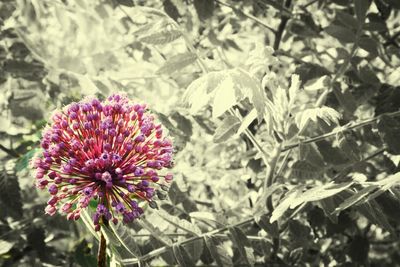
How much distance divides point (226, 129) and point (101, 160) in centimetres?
65

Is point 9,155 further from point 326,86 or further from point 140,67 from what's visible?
point 326,86

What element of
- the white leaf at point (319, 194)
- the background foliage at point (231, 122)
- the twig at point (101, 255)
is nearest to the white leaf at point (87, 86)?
the background foliage at point (231, 122)

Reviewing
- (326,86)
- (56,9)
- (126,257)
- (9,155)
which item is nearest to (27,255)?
(9,155)

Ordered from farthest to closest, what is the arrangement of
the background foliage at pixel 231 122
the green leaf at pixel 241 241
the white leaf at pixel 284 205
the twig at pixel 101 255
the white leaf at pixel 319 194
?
the green leaf at pixel 241 241, the background foliage at pixel 231 122, the white leaf at pixel 284 205, the white leaf at pixel 319 194, the twig at pixel 101 255

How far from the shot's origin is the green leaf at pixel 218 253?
1.93 metres

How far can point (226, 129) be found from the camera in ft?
6.25

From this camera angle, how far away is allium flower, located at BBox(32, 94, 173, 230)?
1417 mm

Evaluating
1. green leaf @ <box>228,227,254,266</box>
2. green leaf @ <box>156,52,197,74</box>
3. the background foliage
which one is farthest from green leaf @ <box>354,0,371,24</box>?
green leaf @ <box>228,227,254,266</box>

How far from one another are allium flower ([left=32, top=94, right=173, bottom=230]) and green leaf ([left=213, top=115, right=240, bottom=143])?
0.36 metres

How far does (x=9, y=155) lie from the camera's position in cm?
286

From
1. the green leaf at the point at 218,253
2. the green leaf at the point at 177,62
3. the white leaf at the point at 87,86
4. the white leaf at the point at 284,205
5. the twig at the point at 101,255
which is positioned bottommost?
the green leaf at the point at 218,253

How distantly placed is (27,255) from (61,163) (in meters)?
1.39

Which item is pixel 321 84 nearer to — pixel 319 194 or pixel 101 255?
pixel 319 194

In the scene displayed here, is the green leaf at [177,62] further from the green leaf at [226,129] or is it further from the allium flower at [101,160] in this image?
the allium flower at [101,160]
